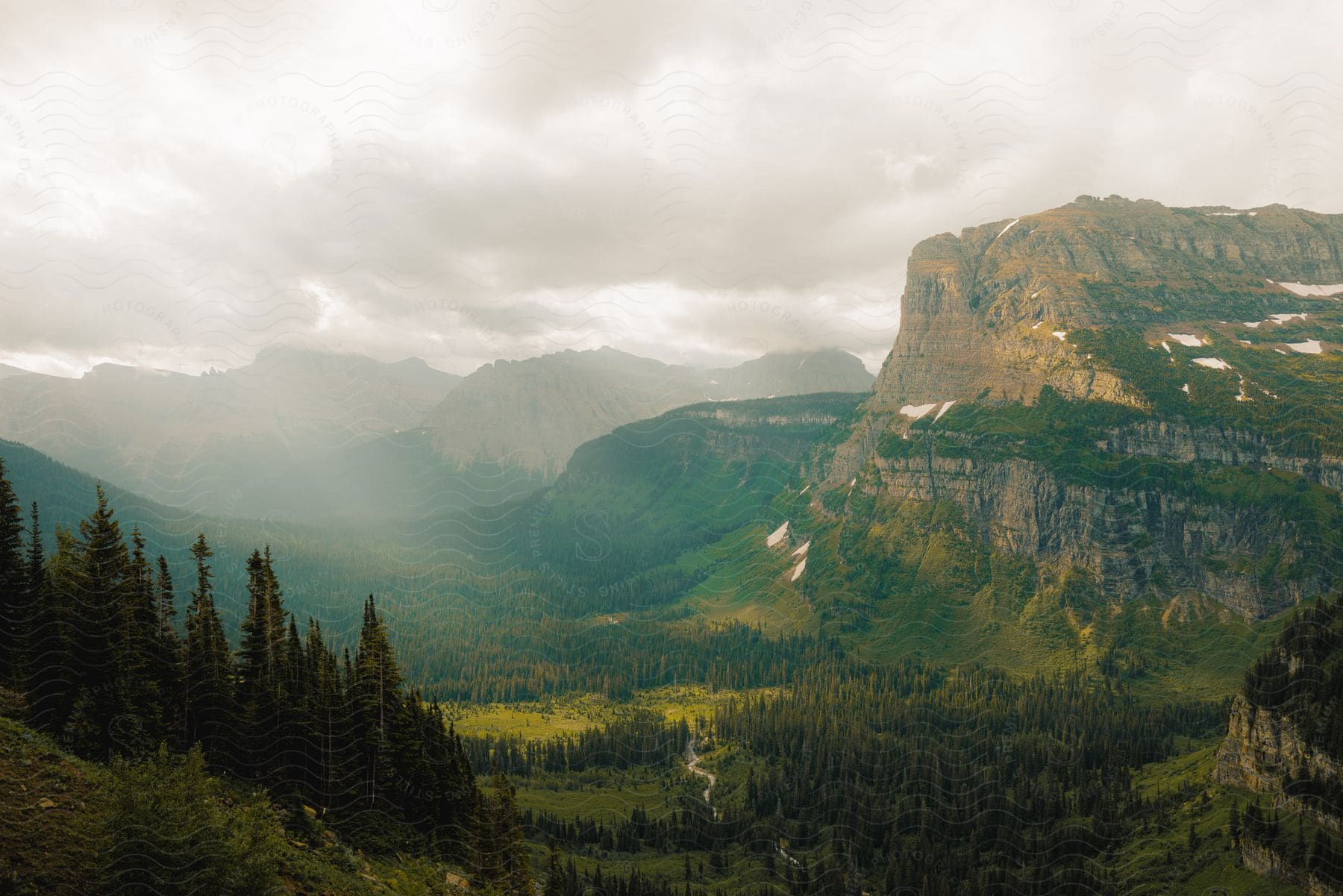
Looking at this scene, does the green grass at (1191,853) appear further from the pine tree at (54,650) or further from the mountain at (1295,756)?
the pine tree at (54,650)

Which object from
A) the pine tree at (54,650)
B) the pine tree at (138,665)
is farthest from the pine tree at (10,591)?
the pine tree at (138,665)

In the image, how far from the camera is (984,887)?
104 metres

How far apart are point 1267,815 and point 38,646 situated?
13497 centimetres

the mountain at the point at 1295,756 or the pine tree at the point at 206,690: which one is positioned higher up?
the pine tree at the point at 206,690

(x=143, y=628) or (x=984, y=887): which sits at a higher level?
(x=143, y=628)

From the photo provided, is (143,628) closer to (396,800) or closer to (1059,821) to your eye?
(396,800)

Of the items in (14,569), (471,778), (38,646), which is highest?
(14,569)

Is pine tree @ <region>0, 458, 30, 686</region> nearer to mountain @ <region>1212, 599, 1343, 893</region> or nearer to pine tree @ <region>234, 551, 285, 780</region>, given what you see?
pine tree @ <region>234, 551, 285, 780</region>

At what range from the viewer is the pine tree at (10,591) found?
42500 millimetres

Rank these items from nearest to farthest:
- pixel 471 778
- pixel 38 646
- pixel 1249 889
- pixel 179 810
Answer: pixel 179 810, pixel 38 646, pixel 471 778, pixel 1249 889

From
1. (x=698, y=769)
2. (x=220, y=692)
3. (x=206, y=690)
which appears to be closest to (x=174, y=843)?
(x=220, y=692)

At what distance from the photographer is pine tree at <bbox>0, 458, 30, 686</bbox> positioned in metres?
42.5

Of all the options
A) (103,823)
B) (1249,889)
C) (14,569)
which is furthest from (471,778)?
(1249,889)

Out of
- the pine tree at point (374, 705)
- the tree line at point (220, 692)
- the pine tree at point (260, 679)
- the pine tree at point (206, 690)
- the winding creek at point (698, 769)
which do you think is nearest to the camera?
the tree line at point (220, 692)
